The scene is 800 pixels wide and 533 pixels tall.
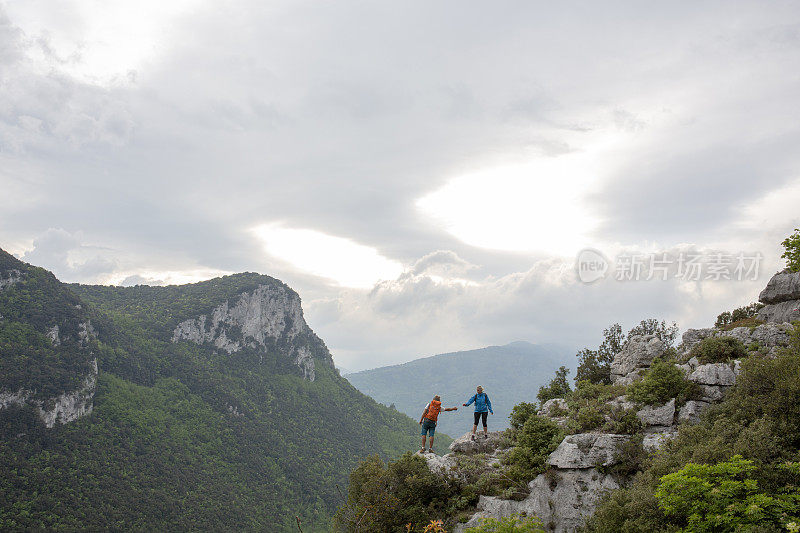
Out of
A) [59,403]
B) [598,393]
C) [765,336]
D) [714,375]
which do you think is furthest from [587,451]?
[59,403]

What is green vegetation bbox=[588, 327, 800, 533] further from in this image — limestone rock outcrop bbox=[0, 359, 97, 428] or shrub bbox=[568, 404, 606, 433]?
limestone rock outcrop bbox=[0, 359, 97, 428]

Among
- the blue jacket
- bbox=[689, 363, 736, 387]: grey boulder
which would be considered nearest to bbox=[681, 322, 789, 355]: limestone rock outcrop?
bbox=[689, 363, 736, 387]: grey boulder

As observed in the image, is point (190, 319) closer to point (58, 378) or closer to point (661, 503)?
point (58, 378)

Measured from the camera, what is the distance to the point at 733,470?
360 inches

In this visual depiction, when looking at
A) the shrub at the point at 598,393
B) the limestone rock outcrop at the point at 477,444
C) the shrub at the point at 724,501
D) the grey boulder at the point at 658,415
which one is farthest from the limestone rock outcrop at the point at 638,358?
the shrub at the point at 724,501

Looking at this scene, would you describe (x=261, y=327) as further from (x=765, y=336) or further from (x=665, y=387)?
(x=765, y=336)

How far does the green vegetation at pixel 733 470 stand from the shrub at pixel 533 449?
10.3 ft

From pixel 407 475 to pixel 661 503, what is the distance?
10.2m

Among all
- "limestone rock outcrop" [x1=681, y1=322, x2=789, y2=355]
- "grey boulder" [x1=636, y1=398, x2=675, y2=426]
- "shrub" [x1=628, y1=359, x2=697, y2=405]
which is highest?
"limestone rock outcrop" [x1=681, y1=322, x2=789, y2=355]

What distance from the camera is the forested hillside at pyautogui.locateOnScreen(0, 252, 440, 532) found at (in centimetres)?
7244

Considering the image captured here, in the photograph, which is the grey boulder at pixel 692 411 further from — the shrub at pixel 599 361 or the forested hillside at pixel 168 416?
the forested hillside at pixel 168 416

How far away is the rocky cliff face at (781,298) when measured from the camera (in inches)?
927

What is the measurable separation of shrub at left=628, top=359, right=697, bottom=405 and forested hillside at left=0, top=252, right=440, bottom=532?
57105mm

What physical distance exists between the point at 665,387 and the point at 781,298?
16123 millimetres
